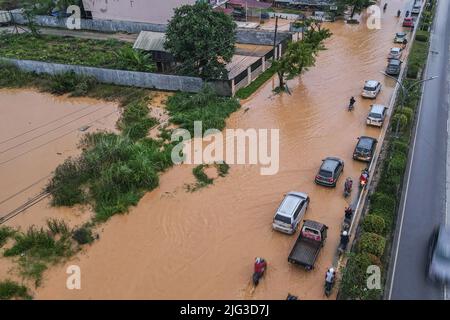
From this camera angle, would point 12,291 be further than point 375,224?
No

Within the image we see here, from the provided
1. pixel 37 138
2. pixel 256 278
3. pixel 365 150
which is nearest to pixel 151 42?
pixel 37 138

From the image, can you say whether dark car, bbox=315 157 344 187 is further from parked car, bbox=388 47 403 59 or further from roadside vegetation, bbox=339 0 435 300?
parked car, bbox=388 47 403 59

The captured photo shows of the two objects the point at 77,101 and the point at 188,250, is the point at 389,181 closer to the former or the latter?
the point at 188,250

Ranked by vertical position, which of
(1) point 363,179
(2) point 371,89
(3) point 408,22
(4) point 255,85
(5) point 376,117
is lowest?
(1) point 363,179

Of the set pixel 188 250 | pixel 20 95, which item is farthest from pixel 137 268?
pixel 20 95

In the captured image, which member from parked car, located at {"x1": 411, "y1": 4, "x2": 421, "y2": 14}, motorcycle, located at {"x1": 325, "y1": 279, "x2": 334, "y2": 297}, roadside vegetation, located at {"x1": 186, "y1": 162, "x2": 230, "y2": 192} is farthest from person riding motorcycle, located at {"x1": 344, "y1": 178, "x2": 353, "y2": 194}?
parked car, located at {"x1": 411, "y1": 4, "x2": 421, "y2": 14}

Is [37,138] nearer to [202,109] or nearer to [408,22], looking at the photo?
[202,109]
